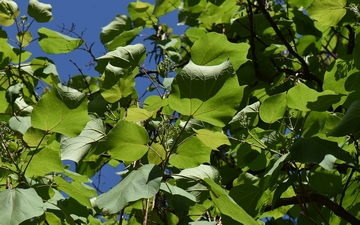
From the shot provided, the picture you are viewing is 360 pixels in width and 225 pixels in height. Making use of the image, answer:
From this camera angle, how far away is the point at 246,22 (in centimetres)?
221

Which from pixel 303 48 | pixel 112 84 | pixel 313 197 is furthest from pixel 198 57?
pixel 303 48

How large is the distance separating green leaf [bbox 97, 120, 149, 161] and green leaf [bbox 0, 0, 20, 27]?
102 centimetres

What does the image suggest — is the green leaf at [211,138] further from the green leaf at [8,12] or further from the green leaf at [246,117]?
the green leaf at [8,12]

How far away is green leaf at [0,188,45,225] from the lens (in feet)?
3.23

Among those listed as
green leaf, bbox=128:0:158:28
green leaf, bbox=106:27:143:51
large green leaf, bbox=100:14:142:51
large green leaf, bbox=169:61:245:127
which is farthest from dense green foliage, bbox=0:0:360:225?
green leaf, bbox=128:0:158:28

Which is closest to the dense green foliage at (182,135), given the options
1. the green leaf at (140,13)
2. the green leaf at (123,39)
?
the green leaf at (123,39)

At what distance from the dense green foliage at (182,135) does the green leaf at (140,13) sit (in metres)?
0.44

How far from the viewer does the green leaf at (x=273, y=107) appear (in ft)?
4.32

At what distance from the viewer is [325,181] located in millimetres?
1398

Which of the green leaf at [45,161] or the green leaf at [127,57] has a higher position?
the green leaf at [127,57]

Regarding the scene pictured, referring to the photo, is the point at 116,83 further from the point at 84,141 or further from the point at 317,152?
the point at 317,152

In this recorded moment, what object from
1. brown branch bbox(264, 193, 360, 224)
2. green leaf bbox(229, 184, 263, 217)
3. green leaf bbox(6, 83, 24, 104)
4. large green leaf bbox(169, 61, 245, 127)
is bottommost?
brown branch bbox(264, 193, 360, 224)

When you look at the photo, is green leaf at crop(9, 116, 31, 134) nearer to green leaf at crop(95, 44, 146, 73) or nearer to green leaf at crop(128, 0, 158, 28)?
green leaf at crop(95, 44, 146, 73)

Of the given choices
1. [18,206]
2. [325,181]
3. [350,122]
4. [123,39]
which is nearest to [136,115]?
[18,206]
